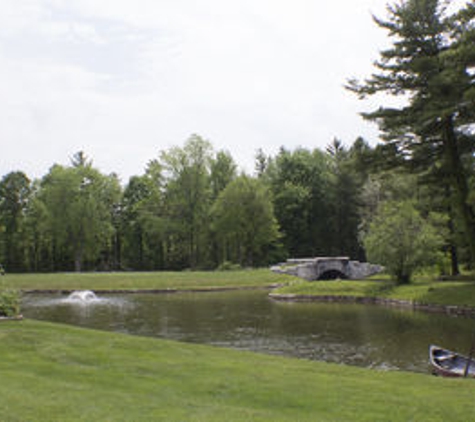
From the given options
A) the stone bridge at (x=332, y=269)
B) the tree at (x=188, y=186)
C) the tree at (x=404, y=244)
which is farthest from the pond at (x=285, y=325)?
the tree at (x=188, y=186)

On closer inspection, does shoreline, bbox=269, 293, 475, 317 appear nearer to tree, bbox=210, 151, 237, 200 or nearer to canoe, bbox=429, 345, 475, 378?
canoe, bbox=429, 345, 475, 378

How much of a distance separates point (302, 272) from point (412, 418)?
45176 mm

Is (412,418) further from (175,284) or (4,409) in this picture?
(175,284)

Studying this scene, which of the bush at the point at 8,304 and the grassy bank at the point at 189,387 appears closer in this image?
the grassy bank at the point at 189,387

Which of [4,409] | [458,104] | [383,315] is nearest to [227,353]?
[4,409]

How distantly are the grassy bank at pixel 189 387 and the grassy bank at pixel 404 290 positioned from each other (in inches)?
837

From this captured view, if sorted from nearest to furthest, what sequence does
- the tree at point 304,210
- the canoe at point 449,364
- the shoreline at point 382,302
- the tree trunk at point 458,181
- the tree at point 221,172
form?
1. the canoe at point 449,364
2. the tree trunk at point 458,181
3. the shoreline at point 382,302
4. the tree at point 304,210
5. the tree at point 221,172

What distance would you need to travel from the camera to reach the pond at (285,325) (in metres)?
21.0

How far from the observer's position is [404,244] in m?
40.2

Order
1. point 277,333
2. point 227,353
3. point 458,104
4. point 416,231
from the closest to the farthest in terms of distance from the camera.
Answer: point 227,353, point 458,104, point 277,333, point 416,231

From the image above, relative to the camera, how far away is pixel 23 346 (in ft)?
44.7

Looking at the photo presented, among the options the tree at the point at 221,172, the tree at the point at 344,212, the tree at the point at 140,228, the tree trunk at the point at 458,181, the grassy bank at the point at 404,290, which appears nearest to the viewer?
the tree trunk at the point at 458,181

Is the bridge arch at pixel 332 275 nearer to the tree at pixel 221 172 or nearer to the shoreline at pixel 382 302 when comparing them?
the shoreline at pixel 382 302

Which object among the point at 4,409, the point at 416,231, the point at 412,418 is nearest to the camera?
the point at 4,409
